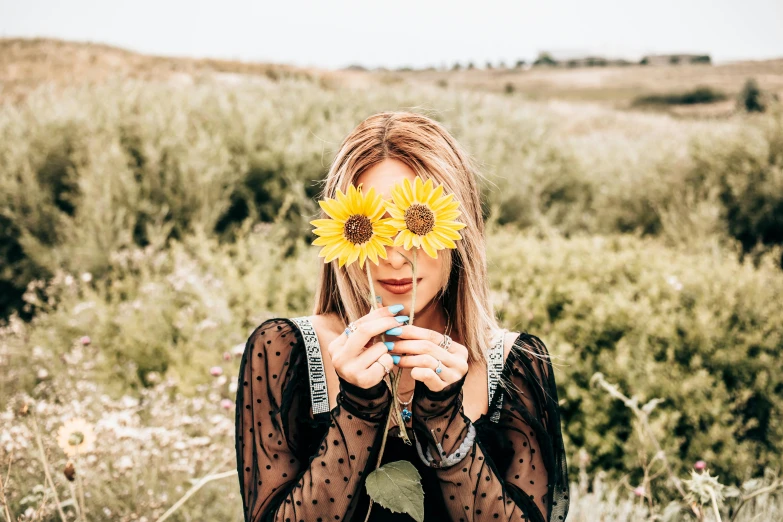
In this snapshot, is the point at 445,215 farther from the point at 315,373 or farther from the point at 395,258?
the point at 315,373

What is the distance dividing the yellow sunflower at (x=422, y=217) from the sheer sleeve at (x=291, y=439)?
0.95 ft

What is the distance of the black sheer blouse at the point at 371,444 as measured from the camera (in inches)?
44.8

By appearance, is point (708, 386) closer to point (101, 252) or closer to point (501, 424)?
point (501, 424)

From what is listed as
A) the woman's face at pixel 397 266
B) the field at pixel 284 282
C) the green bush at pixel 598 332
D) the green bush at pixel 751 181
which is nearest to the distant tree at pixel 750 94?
the field at pixel 284 282

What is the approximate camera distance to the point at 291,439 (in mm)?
1361

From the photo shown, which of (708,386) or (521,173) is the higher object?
(521,173)

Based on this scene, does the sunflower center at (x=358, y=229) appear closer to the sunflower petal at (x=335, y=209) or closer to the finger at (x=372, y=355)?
the sunflower petal at (x=335, y=209)

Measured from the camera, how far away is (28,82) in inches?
542

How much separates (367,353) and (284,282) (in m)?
3.11

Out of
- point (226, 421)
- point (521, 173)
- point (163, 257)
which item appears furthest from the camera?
point (521, 173)

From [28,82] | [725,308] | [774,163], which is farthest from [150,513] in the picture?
[28,82]

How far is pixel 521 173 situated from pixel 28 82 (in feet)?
41.0

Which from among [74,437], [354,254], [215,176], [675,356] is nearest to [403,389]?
[354,254]

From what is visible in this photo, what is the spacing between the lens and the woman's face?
3.82 feet
